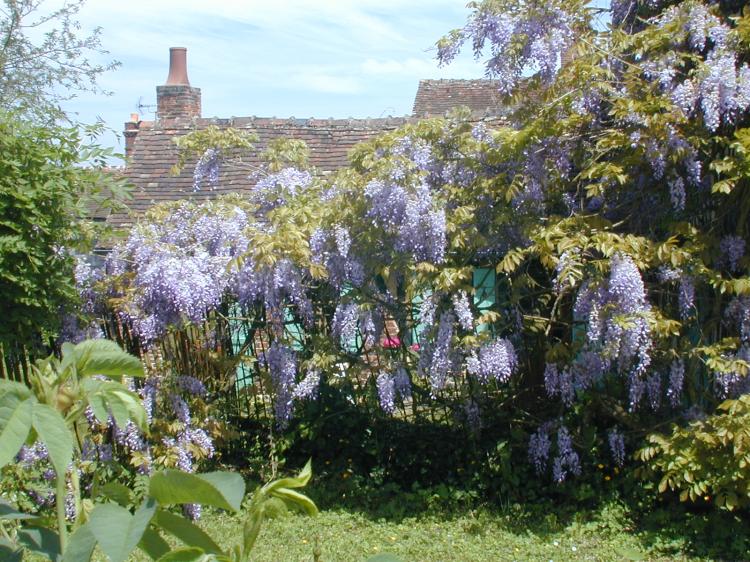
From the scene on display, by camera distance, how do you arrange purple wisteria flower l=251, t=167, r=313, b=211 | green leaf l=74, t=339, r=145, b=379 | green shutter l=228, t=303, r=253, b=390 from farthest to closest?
green shutter l=228, t=303, r=253, b=390
purple wisteria flower l=251, t=167, r=313, b=211
green leaf l=74, t=339, r=145, b=379

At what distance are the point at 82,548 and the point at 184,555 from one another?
4.7 inches

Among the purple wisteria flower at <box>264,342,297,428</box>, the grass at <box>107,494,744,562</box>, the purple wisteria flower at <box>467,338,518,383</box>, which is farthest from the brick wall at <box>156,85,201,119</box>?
the purple wisteria flower at <box>467,338,518,383</box>

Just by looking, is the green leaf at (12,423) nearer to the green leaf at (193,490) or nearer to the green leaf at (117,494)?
the green leaf at (193,490)

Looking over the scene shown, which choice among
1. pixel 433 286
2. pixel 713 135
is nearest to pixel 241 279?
pixel 433 286

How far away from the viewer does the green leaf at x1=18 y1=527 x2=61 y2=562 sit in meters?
1.09

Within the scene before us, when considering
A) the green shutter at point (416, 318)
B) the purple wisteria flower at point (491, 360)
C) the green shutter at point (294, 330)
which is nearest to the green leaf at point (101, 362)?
the purple wisteria flower at point (491, 360)

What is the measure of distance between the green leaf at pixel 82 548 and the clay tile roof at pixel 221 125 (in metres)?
11.7

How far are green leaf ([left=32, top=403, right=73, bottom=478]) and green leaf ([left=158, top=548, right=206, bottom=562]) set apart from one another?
0.54ft

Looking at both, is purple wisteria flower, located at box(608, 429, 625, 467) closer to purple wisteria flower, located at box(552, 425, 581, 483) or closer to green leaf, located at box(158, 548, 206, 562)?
purple wisteria flower, located at box(552, 425, 581, 483)

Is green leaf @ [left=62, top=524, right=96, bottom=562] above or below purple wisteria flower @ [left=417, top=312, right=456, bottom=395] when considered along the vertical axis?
above

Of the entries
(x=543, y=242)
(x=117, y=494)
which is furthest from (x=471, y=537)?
(x=117, y=494)

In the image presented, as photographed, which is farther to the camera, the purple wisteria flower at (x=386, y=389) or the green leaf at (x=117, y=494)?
the purple wisteria flower at (x=386, y=389)

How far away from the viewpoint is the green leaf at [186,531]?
106 centimetres

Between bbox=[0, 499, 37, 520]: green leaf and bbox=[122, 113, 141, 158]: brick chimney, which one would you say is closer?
bbox=[0, 499, 37, 520]: green leaf
